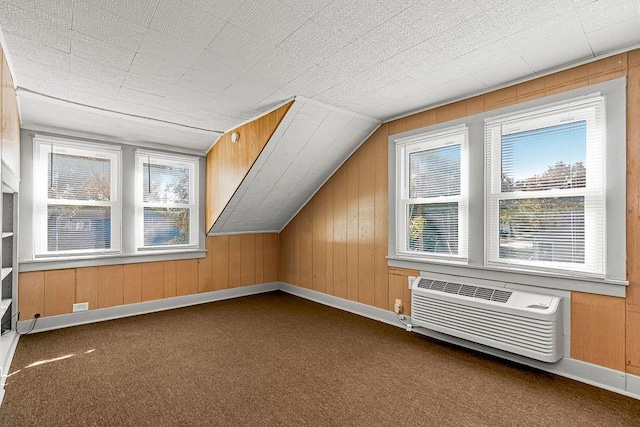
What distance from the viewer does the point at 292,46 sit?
2.11 metres

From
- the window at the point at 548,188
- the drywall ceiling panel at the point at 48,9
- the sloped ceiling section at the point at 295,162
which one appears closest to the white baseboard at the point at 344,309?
the window at the point at 548,188

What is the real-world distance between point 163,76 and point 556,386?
11.8ft

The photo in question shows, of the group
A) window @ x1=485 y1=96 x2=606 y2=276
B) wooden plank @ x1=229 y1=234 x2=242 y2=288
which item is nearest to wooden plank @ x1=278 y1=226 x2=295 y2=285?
wooden plank @ x1=229 y1=234 x2=242 y2=288

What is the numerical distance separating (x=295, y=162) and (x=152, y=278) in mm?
2312

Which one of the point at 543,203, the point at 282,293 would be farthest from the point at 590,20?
the point at 282,293

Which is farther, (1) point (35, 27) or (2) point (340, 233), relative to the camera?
(2) point (340, 233)

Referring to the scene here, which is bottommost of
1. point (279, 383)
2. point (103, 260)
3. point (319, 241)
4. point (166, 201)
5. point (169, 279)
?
point (279, 383)

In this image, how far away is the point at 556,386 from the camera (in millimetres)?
2328

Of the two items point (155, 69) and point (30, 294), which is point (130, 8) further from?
point (30, 294)

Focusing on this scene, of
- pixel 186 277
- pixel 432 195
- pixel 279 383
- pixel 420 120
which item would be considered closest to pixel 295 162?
pixel 420 120

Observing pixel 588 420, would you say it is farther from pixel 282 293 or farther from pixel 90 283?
pixel 90 283

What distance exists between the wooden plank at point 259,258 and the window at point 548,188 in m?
3.31

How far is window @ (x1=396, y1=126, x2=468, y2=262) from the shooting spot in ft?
10.3

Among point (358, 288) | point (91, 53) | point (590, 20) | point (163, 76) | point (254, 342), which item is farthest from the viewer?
point (358, 288)
